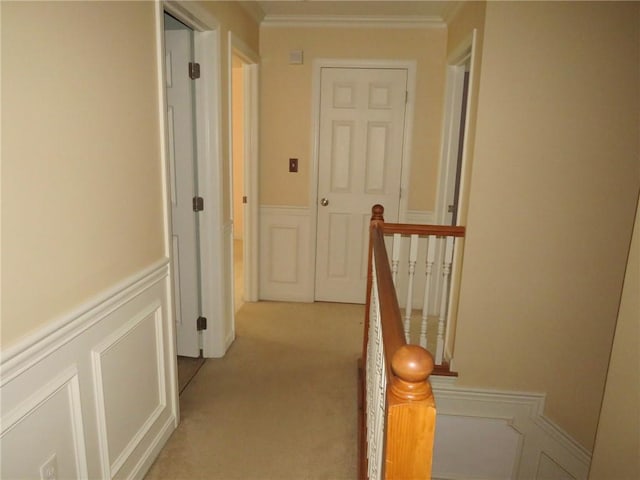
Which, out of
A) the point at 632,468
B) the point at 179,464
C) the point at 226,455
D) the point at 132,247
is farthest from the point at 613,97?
the point at 179,464

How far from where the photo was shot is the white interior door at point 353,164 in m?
3.62

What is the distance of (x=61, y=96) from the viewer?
1262 millimetres

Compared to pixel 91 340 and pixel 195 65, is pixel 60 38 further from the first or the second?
pixel 195 65

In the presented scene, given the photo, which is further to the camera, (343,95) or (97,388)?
(343,95)

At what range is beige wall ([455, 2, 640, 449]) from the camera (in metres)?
2.26

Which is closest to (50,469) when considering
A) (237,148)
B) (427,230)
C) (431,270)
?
(427,230)

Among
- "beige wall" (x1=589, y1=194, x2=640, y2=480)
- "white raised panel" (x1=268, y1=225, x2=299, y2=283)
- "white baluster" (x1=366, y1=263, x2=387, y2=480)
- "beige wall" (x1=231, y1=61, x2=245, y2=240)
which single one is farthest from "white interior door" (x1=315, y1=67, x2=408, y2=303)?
"white baluster" (x1=366, y1=263, x2=387, y2=480)

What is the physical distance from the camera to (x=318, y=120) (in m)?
3.69

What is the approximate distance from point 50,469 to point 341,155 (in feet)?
9.80

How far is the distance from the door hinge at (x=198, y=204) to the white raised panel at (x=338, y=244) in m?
1.44

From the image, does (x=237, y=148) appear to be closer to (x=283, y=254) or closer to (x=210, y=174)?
(x=283, y=254)

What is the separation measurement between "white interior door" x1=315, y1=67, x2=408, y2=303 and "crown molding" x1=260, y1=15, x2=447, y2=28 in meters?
0.34

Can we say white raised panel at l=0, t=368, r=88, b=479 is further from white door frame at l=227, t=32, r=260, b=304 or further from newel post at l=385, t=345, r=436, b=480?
white door frame at l=227, t=32, r=260, b=304

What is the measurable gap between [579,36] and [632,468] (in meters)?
1.98
